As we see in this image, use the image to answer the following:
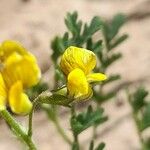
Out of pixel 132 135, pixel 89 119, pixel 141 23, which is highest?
pixel 89 119

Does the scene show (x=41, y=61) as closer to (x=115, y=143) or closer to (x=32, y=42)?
(x=32, y=42)

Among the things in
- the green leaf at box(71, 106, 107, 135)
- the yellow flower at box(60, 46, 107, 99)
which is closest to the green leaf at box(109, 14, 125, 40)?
the green leaf at box(71, 106, 107, 135)

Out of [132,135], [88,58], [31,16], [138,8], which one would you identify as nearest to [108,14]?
[138,8]

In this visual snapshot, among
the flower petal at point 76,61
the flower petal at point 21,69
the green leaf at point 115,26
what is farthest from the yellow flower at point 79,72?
the green leaf at point 115,26

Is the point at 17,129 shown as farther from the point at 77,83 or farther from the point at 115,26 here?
the point at 115,26

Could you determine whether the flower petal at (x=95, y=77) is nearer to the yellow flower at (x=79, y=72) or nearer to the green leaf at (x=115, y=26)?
the yellow flower at (x=79, y=72)

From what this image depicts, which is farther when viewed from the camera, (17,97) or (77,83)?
(77,83)

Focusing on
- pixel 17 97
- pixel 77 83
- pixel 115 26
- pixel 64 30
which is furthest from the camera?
pixel 64 30

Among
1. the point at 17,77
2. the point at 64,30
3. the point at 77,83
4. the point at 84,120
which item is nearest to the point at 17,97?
the point at 17,77

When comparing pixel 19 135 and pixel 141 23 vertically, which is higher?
pixel 19 135
